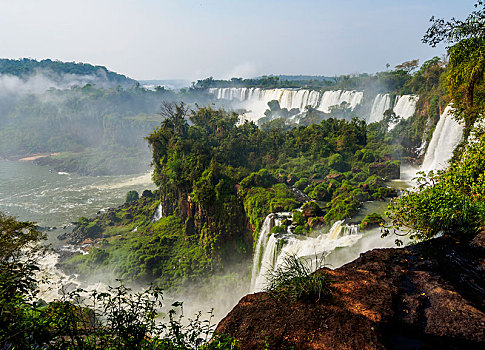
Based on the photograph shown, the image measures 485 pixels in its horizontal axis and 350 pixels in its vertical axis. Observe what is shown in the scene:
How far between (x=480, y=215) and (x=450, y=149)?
14459 millimetres

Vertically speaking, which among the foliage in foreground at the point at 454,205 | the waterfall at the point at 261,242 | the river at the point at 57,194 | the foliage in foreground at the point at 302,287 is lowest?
the river at the point at 57,194

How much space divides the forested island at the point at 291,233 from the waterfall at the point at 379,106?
274 millimetres

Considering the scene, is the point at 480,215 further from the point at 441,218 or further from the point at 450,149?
the point at 450,149

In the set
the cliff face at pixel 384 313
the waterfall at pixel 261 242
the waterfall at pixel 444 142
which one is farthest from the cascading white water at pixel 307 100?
the cliff face at pixel 384 313

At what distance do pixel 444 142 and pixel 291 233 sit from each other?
11914mm

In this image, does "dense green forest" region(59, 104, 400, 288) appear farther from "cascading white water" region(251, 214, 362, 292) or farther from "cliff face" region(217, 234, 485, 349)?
"cliff face" region(217, 234, 485, 349)

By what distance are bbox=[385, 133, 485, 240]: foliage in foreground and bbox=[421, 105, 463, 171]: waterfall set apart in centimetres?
1118

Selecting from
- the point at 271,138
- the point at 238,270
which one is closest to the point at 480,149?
the point at 238,270

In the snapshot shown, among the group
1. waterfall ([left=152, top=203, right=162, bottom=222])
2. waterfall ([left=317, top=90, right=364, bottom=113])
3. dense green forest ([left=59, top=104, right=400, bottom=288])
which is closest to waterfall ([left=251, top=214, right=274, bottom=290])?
dense green forest ([left=59, top=104, right=400, bottom=288])

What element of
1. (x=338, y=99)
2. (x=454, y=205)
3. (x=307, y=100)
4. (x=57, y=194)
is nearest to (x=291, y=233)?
(x=454, y=205)

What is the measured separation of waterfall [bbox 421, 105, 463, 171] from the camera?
55.3 ft

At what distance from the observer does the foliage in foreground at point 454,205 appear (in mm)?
5602

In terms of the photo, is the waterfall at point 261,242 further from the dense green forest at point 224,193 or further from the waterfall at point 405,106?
the waterfall at point 405,106

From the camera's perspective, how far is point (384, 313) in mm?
3770
